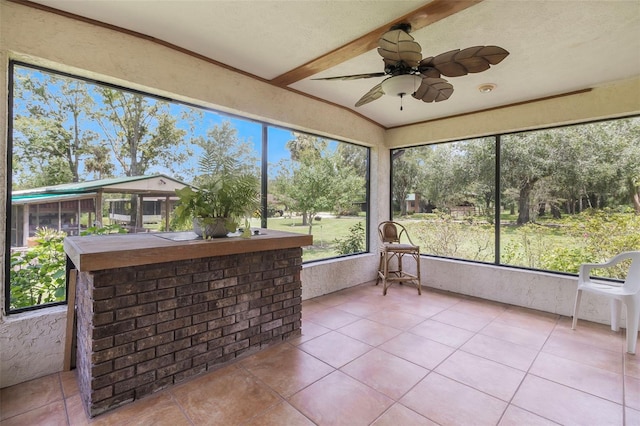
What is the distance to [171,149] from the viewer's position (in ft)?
9.26

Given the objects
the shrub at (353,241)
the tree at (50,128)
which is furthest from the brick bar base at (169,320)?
the shrub at (353,241)

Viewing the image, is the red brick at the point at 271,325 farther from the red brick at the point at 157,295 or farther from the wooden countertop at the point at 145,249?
the red brick at the point at 157,295

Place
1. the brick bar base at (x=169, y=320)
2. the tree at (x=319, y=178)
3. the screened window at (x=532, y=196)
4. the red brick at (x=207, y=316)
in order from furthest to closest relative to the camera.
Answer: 1. the tree at (x=319, y=178)
2. the screened window at (x=532, y=196)
3. the red brick at (x=207, y=316)
4. the brick bar base at (x=169, y=320)

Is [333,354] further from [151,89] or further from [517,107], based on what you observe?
[517,107]

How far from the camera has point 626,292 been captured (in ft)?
8.93

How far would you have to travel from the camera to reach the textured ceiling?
207 centimetres

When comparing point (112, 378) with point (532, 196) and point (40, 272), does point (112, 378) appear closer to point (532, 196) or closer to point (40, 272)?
point (40, 272)

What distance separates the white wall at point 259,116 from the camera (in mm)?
2061

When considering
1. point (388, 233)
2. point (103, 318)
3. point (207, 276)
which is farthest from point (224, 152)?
point (388, 233)

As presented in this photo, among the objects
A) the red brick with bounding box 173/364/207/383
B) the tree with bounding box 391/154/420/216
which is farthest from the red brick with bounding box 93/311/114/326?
the tree with bounding box 391/154/420/216

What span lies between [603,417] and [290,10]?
11.1ft

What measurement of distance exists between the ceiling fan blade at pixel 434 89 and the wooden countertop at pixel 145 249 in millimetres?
1706

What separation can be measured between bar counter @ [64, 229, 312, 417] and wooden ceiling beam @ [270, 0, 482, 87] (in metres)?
1.71

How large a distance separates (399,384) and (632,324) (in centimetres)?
226
